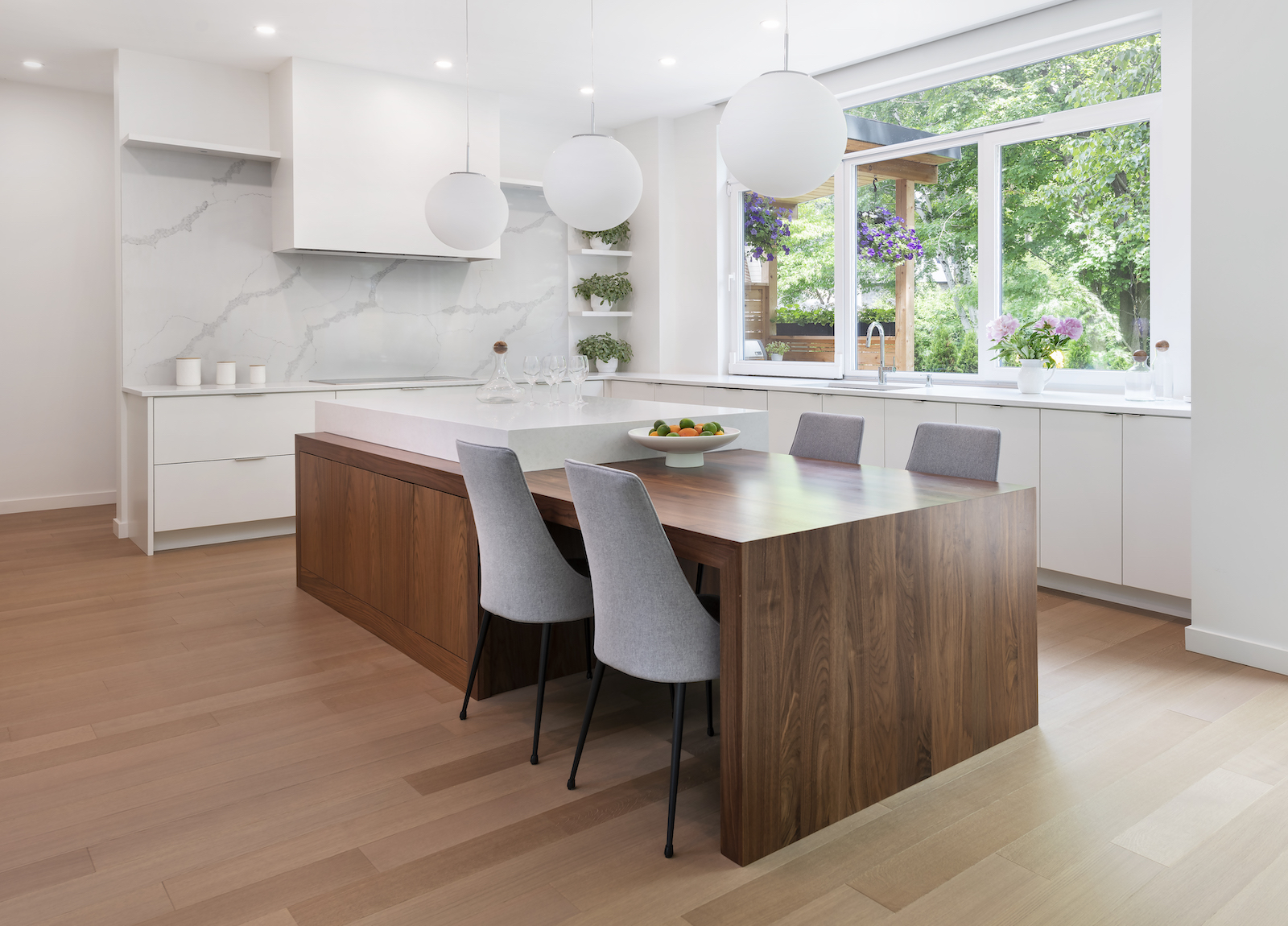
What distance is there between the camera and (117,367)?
17.3ft

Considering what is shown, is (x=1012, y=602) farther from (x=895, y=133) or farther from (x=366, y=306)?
(x=366, y=306)

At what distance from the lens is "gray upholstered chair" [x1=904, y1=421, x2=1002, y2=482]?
2812 millimetres

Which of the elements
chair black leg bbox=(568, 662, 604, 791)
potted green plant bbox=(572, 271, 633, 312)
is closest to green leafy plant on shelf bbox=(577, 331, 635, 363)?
potted green plant bbox=(572, 271, 633, 312)

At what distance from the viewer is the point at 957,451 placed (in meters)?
2.89

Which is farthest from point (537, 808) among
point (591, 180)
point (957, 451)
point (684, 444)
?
point (591, 180)

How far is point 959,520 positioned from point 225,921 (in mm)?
1818

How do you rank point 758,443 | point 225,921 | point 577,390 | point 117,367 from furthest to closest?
point 117,367
point 577,390
point 758,443
point 225,921

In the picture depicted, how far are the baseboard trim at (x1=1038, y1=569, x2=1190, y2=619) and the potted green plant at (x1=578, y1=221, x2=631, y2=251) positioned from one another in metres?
3.84

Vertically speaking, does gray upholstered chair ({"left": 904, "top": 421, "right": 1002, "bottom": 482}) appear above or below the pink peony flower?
below

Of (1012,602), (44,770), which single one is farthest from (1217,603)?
(44,770)

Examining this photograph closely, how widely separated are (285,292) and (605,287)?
7.03 feet

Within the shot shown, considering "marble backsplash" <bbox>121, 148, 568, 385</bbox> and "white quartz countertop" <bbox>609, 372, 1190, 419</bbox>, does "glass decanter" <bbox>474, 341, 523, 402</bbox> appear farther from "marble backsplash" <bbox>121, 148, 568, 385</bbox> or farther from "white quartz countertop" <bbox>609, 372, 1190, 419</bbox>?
"marble backsplash" <bbox>121, 148, 568, 385</bbox>

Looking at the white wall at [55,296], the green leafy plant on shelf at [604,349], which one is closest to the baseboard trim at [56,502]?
the white wall at [55,296]

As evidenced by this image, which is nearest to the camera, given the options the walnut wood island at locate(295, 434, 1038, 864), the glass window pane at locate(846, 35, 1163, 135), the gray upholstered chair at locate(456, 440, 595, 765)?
the walnut wood island at locate(295, 434, 1038, 864)
